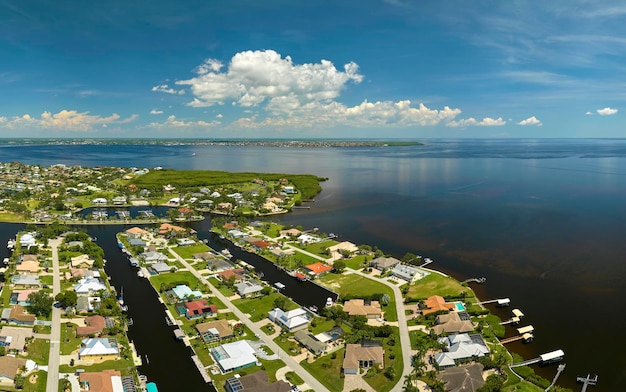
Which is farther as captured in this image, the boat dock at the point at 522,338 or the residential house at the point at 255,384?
the boat dock at the point at 522,338

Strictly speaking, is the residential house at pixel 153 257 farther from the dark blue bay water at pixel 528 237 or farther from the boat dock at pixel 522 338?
the boat dock at pixel 522 338

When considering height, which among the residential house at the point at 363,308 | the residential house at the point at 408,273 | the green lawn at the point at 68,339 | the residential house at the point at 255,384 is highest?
the residential house at the point at 408,273

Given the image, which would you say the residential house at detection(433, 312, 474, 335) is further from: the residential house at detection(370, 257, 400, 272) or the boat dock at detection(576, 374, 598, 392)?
the residential house at detection(370, 257, 400, 272)

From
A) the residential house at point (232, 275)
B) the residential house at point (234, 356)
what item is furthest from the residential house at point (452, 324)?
the residential house at point (232, 275)

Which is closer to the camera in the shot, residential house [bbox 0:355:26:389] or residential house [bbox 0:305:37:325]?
residential house [bbox 0:355:26:389]

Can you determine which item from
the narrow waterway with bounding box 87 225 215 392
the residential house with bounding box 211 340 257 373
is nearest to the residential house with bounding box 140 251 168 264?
the narrow waterway with bounding box 87 225 215 392

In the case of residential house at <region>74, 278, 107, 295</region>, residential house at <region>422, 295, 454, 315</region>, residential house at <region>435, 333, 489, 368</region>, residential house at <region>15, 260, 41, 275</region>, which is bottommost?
residential house at <region>435, 333, 489, 368</region>

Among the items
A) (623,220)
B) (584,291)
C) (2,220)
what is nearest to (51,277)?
(2,220)
